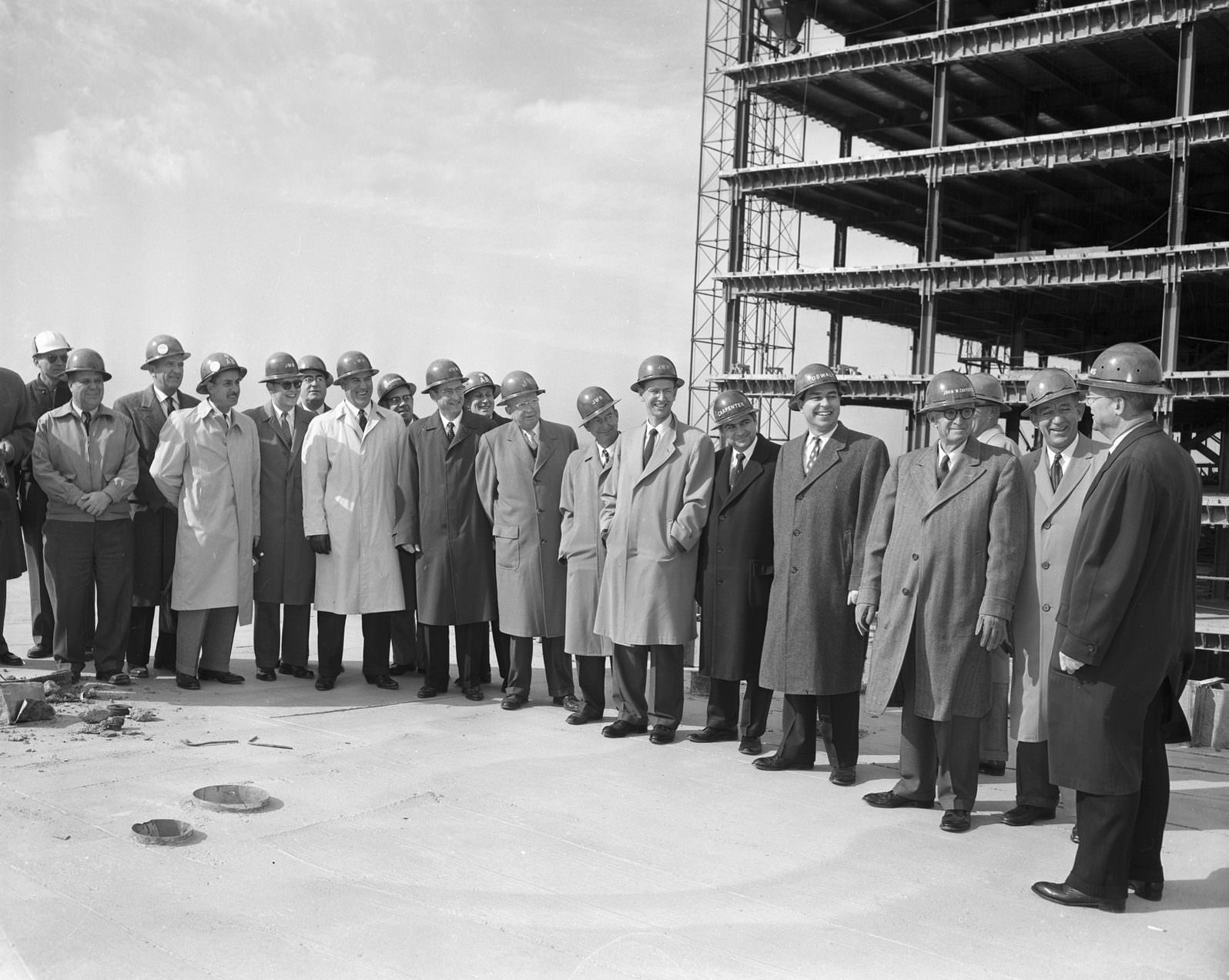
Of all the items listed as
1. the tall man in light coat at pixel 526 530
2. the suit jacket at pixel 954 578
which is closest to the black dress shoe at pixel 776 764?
the suit jacket at pixel 954 578

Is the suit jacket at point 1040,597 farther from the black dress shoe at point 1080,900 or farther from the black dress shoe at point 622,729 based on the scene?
the black dress shoe at point 622,729

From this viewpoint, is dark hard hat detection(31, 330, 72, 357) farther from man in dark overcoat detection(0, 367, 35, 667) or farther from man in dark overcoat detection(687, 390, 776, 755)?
man in dark overcoat detection(687, 390, 776, 755)

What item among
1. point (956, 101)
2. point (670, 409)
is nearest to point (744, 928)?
point (670, 409)

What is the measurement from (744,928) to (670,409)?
361 centimetres

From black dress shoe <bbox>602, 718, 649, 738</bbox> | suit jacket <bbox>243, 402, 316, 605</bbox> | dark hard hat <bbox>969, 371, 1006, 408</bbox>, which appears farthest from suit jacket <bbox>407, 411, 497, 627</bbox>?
dark hard hat <bbox>969, 371, 1006, 408</bbox>

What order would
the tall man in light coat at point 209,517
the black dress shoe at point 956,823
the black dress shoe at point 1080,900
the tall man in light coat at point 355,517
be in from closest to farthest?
the black dress shoe at point 1080,900 < the black dress shoe at point 956,823 < the tall man in light coat at point 209,517 < the tall man in light coat at point 355,517

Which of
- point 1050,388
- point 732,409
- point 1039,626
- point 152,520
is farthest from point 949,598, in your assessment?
point 152,520

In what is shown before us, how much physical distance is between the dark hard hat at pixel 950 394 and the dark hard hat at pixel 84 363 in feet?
17.8

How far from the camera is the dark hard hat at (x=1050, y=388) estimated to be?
5.96 m

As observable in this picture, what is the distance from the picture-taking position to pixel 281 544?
8.48m

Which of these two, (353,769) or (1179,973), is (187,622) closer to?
(353,769)

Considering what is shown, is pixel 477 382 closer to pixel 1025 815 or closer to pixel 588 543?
pixel 588 543

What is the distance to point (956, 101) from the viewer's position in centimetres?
3625

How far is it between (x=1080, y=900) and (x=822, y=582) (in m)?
2.19
